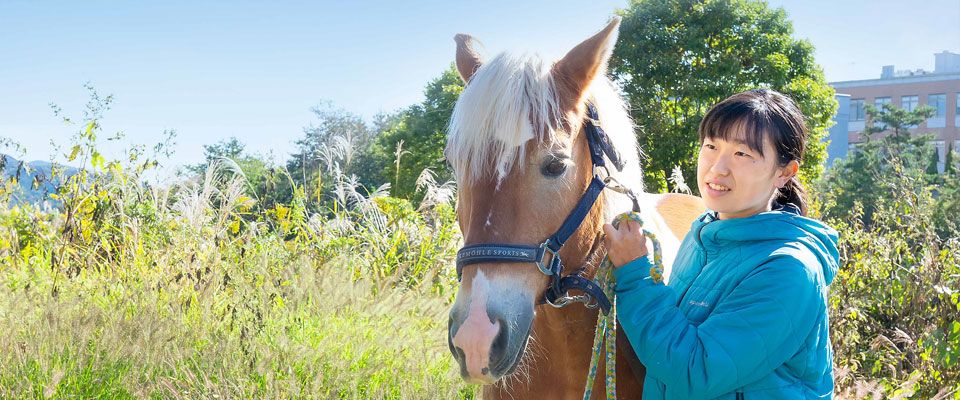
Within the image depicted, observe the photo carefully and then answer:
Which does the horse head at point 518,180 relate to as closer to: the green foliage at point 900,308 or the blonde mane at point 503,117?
the blonde mane at point 503,117

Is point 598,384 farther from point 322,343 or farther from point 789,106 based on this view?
point 322,343

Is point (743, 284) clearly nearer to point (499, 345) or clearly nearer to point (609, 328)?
point (609, 328)

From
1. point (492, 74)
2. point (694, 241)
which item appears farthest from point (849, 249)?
point (492, 74)

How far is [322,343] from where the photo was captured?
3396 millimetres

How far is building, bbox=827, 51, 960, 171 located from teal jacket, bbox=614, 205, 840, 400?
69.6 metres

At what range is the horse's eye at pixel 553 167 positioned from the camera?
175 cm

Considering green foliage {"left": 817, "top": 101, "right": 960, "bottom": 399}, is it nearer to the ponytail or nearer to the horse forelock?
the ponytail

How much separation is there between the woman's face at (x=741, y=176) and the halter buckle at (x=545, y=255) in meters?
0.44

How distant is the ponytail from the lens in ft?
6.02

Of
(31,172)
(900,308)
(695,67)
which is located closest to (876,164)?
(695,67)

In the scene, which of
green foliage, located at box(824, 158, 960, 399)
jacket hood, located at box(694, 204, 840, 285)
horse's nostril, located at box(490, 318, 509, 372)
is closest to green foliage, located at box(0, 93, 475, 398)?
horse's nostril, located at box(490, 318, 509, 372)

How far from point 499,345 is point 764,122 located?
0.92 metres

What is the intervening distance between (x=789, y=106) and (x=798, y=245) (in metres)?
0.42

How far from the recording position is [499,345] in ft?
5.17
